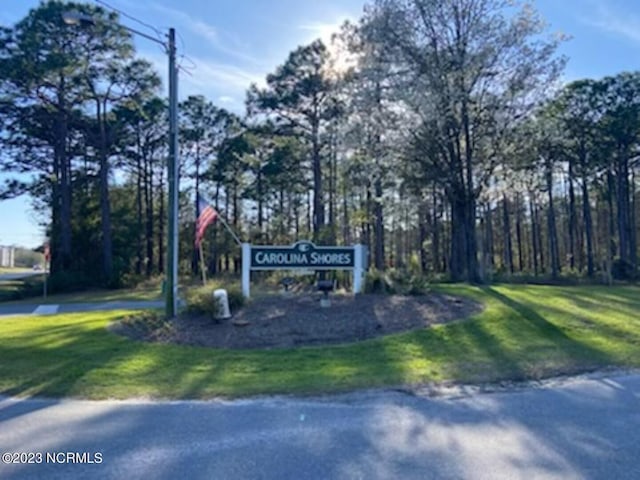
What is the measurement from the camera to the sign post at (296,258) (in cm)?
1207

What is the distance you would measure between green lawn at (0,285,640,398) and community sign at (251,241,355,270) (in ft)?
12.6

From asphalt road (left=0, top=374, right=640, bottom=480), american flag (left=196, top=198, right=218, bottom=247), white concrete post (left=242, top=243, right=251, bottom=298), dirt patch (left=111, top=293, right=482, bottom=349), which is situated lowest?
asphalt road (left=0, top=374, right=640, bottom=480)

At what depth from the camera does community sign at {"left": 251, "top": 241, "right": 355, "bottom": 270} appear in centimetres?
1209

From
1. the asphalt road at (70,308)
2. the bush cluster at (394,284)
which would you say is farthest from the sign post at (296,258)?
the asphalt road at (70,308)

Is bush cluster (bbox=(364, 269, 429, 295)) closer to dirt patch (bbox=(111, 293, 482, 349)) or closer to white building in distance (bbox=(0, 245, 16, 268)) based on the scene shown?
dirt patch (bbox=(111, 293, 482, 349))

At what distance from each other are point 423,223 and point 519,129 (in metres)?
20.1

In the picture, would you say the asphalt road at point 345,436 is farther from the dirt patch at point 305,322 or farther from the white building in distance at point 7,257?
the white building in distance at point 7,257

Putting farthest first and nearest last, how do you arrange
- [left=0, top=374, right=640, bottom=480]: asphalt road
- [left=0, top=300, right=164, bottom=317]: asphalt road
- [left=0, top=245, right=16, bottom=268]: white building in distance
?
[left=0, top=245, right=16, bottom=268]: white building in distance → [left=0, top=300, right=164, bottom=317]: asphalt road → [left=0, top=374, right=640, bottom=480]: asphalt road

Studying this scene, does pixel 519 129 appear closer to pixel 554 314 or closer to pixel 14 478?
pixel 554 314

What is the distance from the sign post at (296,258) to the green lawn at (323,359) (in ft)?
11.4

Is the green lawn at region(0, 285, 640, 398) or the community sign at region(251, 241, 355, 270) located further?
the community sign at region(251, 241, 355, 270)

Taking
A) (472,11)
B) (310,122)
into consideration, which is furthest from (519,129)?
(310,122)

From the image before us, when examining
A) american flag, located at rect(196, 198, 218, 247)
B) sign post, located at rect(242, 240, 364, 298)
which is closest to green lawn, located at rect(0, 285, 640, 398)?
american flag, located at rect(196, 198, 218, 247)

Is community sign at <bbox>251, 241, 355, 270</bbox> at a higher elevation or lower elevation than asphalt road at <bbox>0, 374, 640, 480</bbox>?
higher
